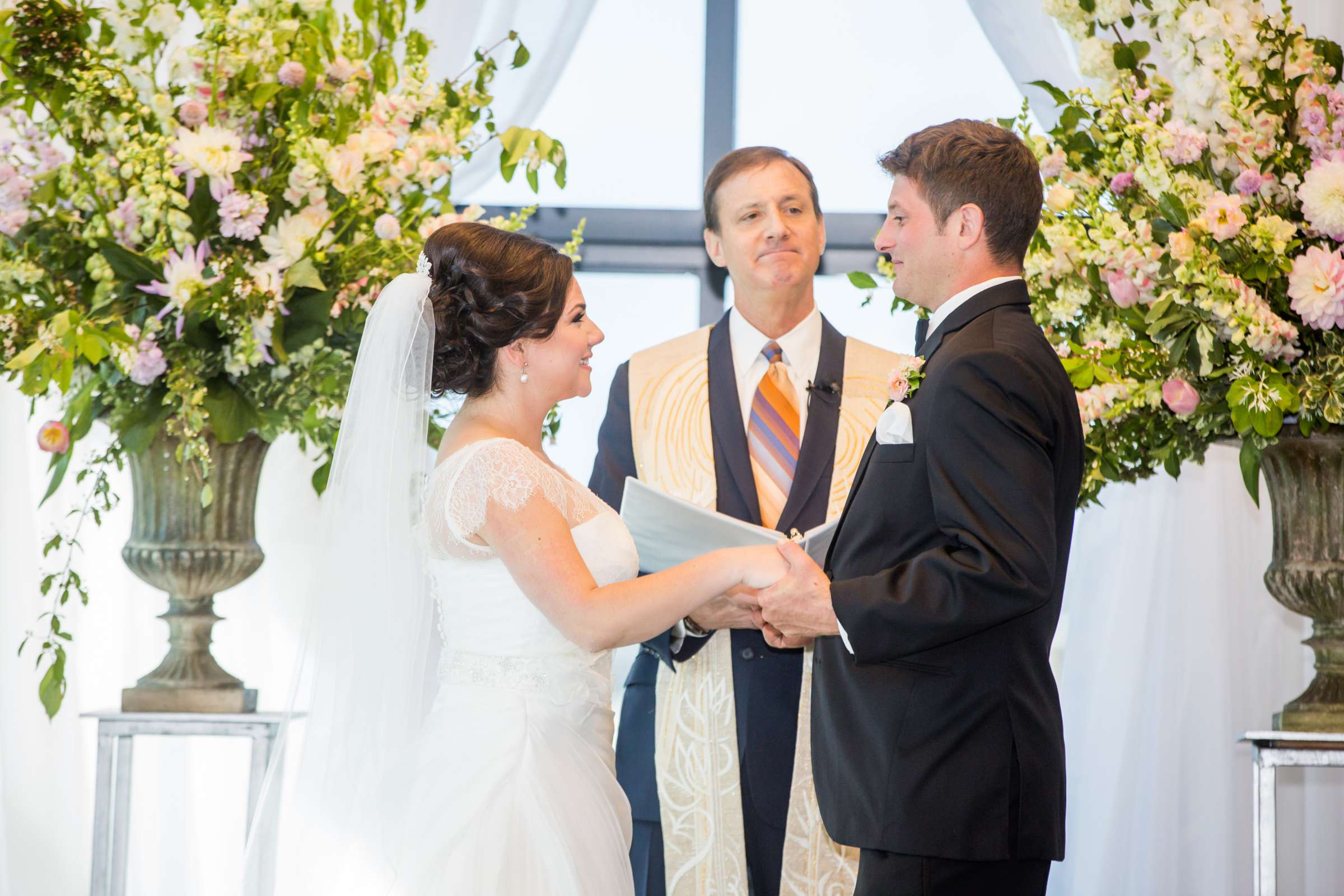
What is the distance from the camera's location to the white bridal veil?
6.66 feet

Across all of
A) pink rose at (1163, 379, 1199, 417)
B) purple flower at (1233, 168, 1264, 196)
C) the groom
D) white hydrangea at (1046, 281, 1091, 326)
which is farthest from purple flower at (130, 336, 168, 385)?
purple flower at (1233, 168, 1264, 196)

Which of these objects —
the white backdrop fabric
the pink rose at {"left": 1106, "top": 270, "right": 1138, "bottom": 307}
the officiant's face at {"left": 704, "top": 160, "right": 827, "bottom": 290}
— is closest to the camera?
the pink rose at {"left": 1106, "top": 270, "right": 1138, "bottom": 307}

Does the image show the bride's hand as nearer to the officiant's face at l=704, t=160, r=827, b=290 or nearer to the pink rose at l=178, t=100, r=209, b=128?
the officiant's face at l=704, t=160, r=827, b=290

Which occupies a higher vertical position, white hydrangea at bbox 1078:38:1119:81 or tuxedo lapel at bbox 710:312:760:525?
white hydrangea at bbox 1078:38:1119:81

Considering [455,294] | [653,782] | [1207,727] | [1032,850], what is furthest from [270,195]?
[1207,727]

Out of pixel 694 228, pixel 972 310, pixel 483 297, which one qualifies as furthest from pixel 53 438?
pixel 694 228

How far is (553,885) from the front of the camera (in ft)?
6.25

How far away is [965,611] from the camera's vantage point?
64.9 inches

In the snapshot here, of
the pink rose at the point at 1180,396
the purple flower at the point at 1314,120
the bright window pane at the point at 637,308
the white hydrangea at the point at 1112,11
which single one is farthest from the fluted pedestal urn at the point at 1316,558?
the bright window pane at the point at 637,308

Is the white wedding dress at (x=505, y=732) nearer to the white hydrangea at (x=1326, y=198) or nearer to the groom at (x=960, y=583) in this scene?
the groom at (x=960, y=583)

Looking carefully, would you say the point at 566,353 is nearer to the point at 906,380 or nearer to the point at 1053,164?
the point at 906,380

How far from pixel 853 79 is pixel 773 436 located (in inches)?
73.6

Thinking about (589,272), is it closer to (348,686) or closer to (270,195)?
(270,195)

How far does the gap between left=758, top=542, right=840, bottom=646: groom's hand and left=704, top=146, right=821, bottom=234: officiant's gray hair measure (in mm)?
1032
